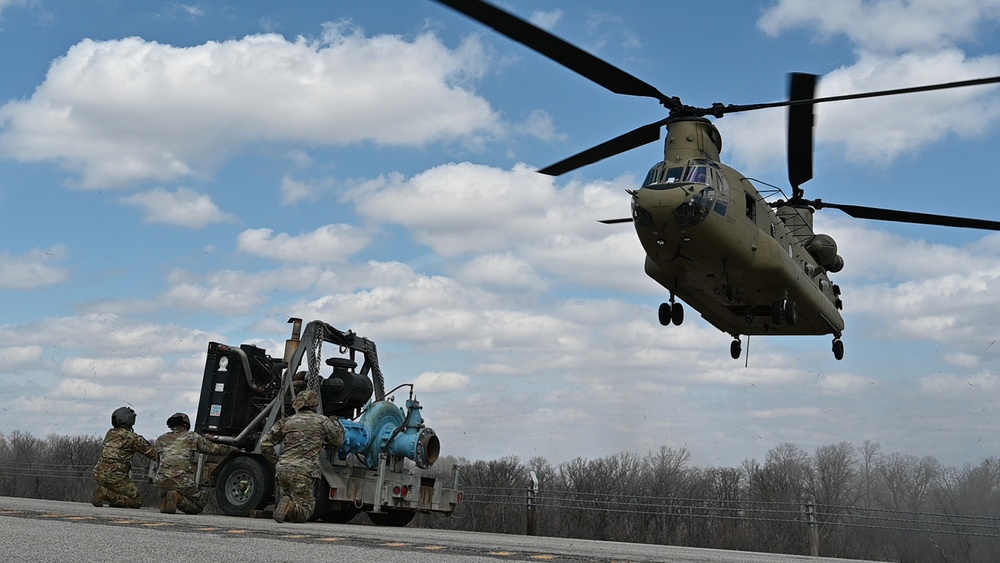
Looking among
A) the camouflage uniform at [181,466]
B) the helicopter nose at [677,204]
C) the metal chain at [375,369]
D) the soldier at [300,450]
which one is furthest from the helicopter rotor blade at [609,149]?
the camouflage uniform at [181,466]

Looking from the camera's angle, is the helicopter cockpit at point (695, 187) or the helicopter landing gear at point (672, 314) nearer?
the helicopter cockpit at point (695, 187)

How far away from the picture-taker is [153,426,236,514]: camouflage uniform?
1284 cm

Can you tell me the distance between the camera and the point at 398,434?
1343 cm

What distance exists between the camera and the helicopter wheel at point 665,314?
15336mm

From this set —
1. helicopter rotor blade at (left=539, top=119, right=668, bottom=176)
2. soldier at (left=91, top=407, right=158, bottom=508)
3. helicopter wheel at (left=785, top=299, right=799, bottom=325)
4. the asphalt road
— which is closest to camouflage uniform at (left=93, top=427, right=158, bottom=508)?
soldier at (left=91, top=407, right=158, bottom=508)

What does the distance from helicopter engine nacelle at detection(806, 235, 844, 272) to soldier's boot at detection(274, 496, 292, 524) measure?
10749 mm

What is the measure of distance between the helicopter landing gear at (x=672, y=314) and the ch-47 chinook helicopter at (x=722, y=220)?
0.02 metres

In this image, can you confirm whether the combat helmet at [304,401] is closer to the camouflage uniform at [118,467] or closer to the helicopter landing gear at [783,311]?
the camouflage uniform at [118,467]

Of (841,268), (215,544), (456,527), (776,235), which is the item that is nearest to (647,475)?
(456,527)

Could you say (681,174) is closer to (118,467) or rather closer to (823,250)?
(823,250)

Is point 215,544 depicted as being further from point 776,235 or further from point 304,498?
point 776,235

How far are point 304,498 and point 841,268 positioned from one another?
11.4 metres

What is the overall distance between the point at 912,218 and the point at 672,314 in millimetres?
4533

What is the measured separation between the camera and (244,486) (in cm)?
1334
